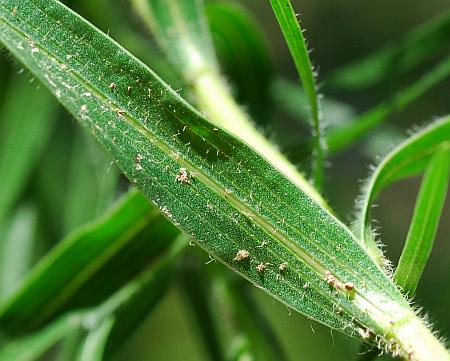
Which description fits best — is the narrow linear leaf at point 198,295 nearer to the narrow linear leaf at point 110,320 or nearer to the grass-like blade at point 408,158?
the narrow linear leaf at point 110,320

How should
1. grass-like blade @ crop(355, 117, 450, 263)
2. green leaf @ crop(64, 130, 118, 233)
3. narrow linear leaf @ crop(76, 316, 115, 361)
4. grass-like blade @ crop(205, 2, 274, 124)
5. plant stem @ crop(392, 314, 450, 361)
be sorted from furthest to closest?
grass-like blade @ crop(205, 2, 274, 124), green leaf @ crop(64, 130, 118, 233), narrow linear leaf @ crop(76, 316, 115, 361), grass-like blade @ crop(355, 117, 450, 263), plant stem @ crop(392, 314, 450, 361)

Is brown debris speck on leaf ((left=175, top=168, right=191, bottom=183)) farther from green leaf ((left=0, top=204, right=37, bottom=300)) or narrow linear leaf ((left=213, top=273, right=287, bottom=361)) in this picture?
green leaf ((left=0, top=204, right=37, bottom=300))

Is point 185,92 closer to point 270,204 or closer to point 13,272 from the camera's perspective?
point 270,204

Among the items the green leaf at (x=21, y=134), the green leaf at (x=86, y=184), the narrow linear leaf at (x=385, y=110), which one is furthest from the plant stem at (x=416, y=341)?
the green leaf at (x=21, y=134)

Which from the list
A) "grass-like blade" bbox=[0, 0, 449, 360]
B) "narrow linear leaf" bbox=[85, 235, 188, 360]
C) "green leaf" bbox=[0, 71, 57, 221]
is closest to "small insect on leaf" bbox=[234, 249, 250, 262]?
"grass-like blade" bbox=[0, 0, 449, 360]

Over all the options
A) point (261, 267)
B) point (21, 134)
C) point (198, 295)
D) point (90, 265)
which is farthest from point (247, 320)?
point (21, 134)

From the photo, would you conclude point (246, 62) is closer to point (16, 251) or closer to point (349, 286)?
point (16, 251)

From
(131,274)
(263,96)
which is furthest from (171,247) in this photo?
(263,96)
